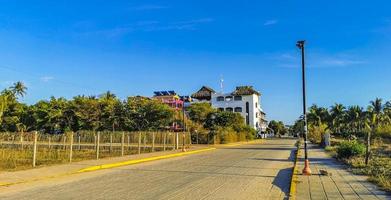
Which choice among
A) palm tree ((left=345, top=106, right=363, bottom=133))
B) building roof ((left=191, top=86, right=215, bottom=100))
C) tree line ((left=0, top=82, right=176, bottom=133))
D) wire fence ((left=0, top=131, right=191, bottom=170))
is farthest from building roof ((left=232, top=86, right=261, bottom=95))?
wire fence ((left=0, top=131, right=191, bottom=170))

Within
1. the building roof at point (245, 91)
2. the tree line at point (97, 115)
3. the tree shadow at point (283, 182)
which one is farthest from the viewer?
the building roof at point (245, 91)

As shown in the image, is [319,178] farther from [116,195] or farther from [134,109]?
[134,109]

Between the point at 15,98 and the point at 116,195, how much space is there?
6787 centimetres

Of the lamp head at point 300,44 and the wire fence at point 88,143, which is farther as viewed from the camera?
the wire fence at point 88,143

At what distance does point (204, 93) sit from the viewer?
131 m

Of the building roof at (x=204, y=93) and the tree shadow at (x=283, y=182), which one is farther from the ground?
the building roof at (x=204, y=93)

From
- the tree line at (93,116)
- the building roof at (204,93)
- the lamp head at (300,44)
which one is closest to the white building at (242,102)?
the building roof at (204,93)

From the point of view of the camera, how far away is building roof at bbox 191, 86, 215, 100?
12966cm

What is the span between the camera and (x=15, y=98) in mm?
73000

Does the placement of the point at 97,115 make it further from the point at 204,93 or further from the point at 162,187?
the point at 204,93

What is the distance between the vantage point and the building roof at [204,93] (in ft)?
425

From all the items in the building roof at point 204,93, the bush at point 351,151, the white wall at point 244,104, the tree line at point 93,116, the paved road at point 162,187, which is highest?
the building roof at point 204,93

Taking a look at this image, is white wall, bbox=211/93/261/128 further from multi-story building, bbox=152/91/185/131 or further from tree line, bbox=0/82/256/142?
tree line, bbox=0/82/256/142

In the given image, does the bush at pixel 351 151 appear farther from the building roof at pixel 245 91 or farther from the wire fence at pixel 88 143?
the building roof at pixel 245 91
